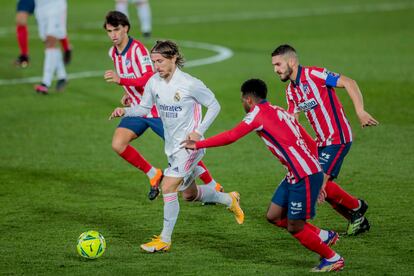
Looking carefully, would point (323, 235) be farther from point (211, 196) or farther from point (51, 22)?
point (51, 22)

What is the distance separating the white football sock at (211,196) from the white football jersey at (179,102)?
862 mm

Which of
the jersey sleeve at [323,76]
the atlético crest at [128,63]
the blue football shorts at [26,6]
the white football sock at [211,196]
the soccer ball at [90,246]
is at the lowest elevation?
the soccer ball at [90,246]

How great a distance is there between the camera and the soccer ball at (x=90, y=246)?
350 inches

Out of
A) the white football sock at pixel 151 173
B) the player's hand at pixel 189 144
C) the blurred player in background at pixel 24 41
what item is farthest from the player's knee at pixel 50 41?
the player's hand at pixel 189 144

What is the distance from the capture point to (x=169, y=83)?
9.51 meters

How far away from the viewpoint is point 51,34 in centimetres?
1873

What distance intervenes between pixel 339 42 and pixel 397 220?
14645 millimetres

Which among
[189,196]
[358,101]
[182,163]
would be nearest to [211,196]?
[189,196]

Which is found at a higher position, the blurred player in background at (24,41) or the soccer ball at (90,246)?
the blurred player in background at (24,41)

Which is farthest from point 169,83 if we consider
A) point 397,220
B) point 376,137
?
point 376,137

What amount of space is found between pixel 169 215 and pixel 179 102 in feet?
4.01

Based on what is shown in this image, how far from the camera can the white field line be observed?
29297mm


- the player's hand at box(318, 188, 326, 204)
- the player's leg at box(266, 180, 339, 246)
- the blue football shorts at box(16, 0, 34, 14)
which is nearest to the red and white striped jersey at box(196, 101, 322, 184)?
the player's leg at box(266, 180, 339, 246)

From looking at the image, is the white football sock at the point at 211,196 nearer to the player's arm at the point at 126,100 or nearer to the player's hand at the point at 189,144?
the player's hand at the point at 189,144
